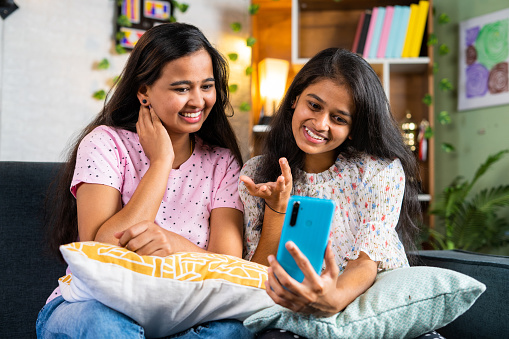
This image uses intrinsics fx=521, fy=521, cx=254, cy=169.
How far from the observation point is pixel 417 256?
145 cm

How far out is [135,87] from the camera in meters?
1.42

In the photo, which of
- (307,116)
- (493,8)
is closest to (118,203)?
(307,116)

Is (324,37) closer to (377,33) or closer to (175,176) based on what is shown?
(377,33)

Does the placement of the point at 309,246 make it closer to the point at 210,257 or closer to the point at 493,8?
the point at 210,257

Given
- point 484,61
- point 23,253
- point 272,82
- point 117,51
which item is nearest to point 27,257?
point 23,253

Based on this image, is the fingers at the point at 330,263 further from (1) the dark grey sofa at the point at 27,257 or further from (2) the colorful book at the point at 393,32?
(2) the colorful book at the point at 393,32

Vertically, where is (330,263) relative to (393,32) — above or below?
below

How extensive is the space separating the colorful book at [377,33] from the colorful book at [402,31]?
0.10 m

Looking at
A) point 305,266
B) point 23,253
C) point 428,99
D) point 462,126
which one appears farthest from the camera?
point 462,126

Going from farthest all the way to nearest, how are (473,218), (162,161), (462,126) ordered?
(462,126), (473,218), (162,161)

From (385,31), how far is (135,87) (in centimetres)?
180

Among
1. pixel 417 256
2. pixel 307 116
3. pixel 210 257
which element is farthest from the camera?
pixel 417 256

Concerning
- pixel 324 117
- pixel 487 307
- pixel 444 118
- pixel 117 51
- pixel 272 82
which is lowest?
pixel 487 307

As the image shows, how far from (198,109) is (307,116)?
290 mm
